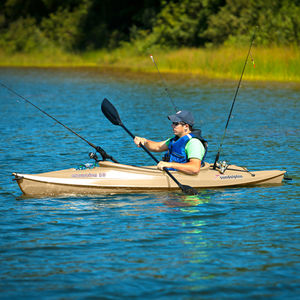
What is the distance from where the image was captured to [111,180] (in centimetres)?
770

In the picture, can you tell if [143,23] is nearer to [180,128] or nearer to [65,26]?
[65,26]

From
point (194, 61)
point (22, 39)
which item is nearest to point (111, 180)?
point (194, 61)

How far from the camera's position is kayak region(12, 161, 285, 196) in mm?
7535

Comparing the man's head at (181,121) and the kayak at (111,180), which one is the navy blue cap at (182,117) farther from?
the kayak at (111,180)

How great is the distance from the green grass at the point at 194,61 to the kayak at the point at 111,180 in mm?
15234

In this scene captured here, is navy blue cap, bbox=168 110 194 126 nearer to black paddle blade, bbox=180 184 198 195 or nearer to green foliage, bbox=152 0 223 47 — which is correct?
black paddle blade, bbox=180 184 198 195

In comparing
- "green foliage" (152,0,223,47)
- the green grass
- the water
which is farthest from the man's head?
"green foliage" (152,0,223,47)

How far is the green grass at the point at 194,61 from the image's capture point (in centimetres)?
2283

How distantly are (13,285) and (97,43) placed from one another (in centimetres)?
4086

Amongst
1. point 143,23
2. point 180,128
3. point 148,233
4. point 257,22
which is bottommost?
point 148,233

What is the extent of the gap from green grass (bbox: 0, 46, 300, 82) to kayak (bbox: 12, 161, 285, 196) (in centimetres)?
1523

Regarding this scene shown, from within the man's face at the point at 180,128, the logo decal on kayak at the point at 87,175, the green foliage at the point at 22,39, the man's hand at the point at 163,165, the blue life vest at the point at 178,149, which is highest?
the man's face at the point at 180,128

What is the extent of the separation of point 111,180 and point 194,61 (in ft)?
68.4

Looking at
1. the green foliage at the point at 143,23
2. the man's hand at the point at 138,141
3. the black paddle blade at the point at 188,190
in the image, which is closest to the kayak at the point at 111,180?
the black paddle blade at the point at 188,190
